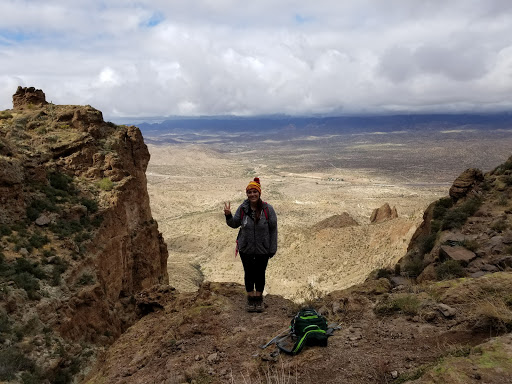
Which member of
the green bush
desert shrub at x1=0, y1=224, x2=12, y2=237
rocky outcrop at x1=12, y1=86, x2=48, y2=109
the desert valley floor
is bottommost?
the desert valley floor

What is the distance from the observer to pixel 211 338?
5.10 meters

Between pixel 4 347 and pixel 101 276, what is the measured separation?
3673 millimetres

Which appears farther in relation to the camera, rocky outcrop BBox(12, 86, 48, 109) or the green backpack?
rocky outcrop BBox(12, 86, 48, 109)

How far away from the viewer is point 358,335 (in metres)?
4.31

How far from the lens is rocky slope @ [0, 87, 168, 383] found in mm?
5898

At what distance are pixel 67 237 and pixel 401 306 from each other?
7.85 meters

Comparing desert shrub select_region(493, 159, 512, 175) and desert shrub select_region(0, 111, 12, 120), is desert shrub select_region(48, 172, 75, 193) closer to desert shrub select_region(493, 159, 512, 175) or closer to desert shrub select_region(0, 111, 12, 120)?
A: desert shrub select_region(0, 111, 12, 120)

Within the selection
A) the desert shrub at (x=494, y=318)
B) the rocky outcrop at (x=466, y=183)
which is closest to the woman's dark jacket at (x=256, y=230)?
the desert shrub at (x=494, y=318)

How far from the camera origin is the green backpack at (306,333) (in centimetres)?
409

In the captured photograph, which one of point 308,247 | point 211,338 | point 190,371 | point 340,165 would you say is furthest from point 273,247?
point 340,165

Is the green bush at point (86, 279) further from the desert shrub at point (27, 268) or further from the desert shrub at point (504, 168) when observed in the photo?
the desert shrub at point (504, 168)

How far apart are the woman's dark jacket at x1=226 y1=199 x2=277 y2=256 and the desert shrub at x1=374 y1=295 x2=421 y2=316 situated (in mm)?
1914

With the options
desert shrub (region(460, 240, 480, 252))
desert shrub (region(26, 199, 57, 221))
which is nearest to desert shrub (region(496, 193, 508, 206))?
desert shrub (region(460, 240, 480, 252))

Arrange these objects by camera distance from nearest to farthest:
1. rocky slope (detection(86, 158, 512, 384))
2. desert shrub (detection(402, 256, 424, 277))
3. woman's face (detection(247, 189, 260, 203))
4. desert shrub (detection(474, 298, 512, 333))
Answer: rocky slope (detection(86, 158, 512, 384)) → desert shrub (detection(474, 298, 512, 333)) → woman's face (detection(247, 189, 260, 203)) → desert shrub (detection(402, 256, 424, 277))
